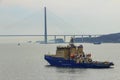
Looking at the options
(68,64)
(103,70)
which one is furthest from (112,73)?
(68,64)

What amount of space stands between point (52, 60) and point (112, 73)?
14.3 m

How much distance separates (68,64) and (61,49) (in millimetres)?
2659

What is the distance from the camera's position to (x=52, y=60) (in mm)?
86875

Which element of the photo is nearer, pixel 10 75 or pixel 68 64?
pixel 10 75

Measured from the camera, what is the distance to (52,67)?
8575 cm

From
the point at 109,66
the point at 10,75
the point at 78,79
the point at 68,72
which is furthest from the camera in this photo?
the point at 109,66

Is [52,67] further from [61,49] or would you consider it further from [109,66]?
[109,66]

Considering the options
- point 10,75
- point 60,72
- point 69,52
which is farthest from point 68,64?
point 10,75

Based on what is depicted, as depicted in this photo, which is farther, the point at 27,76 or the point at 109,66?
the point at 109,66

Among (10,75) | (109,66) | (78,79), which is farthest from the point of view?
(109,66)

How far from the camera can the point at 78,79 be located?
218 feet

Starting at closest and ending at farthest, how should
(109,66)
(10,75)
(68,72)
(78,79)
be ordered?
(78,79) → (10,75) → (68,72) → (109,66)

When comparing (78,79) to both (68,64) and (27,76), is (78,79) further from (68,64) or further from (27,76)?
(68,64)

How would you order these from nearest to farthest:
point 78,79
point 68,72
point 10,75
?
1. point 78,79
2. point 10,75
3. point 68,72
